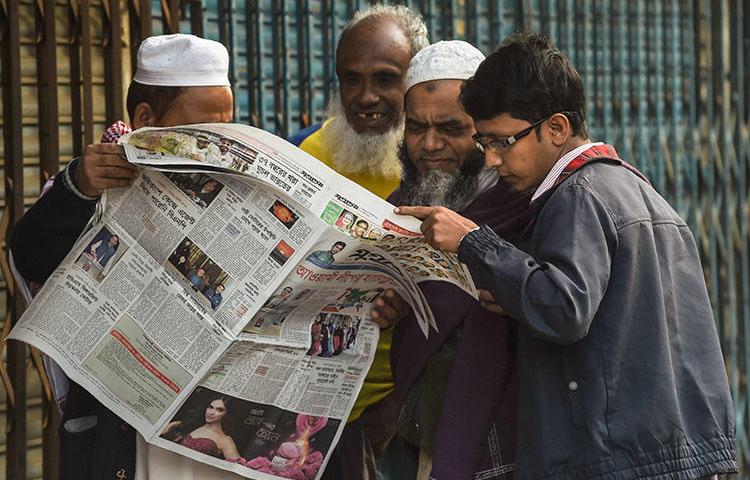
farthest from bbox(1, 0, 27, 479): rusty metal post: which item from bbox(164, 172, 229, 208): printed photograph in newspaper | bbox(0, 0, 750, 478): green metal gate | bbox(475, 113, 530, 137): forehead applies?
bbox(475, 113, 530, 137): forehead

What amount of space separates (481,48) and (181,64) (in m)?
2.44

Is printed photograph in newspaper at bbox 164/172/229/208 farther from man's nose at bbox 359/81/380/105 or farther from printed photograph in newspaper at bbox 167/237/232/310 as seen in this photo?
man's nose at bbox 359/81/380/105

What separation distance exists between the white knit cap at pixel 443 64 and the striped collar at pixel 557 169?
22.4 inches

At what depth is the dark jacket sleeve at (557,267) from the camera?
2.20 meters

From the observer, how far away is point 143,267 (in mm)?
2521

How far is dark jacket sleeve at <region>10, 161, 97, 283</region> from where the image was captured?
2588 millimetres

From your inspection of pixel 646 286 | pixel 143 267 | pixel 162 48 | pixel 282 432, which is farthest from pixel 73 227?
pixel 646 286

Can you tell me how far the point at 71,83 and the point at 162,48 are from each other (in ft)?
4.04

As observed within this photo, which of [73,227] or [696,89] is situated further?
[696,89]

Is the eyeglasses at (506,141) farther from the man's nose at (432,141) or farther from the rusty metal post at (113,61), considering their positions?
the rusty metal post at (113,61)

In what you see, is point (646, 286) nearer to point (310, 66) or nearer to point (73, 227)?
point (73, 227)

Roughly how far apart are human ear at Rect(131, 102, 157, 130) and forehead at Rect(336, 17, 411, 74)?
90 centimetres

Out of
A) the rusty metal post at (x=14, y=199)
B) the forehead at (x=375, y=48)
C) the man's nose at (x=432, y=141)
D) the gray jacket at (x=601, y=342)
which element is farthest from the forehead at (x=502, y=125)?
the rusty metal post at (x=14, y=199)

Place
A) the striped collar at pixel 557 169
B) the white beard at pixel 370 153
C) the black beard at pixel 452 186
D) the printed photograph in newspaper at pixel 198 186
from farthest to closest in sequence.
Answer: the white beard at pixel 370 153
the black beard at pixel 452 186
the printed photograph in newspaper at pixel 198 186
the striped collar at pixel 557 169
